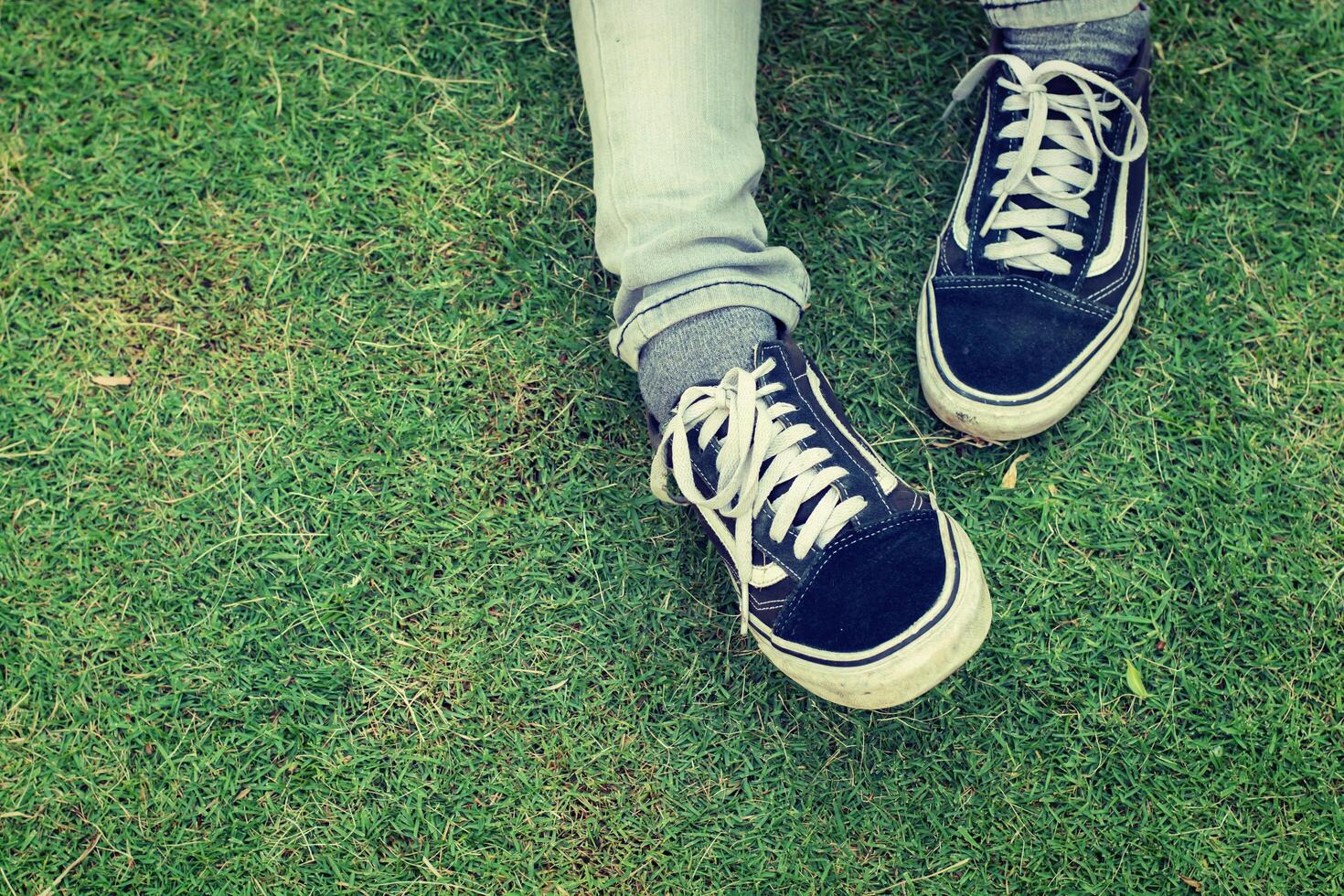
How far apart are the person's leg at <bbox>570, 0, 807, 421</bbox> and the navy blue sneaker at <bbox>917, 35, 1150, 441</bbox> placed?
1.19 ft

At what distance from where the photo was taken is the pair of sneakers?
1.44 metres

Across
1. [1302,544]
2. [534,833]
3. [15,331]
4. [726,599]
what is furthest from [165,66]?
[1302,544]

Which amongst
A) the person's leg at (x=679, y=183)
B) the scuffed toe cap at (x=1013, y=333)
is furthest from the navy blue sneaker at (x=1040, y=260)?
the person's leg at (x=679, y=183)

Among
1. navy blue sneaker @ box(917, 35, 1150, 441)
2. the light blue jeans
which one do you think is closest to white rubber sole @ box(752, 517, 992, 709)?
navy blue sneaker @ box(917, 35, 1150, 441)

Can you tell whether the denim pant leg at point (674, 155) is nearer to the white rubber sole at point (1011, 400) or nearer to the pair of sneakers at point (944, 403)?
the pair of sneakers at point (944, 403)

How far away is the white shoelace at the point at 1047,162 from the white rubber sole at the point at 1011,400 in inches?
6.4

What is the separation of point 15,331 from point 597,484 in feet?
4.02

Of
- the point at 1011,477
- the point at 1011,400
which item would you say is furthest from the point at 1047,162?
the point at 1011,477

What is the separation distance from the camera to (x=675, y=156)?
1366 millimetres

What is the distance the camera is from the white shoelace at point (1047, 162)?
5.16 feet

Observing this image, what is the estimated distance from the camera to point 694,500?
4.80 ft

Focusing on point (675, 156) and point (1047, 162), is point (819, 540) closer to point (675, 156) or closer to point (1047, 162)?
point (675, 156)

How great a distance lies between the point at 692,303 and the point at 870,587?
1.78 feet

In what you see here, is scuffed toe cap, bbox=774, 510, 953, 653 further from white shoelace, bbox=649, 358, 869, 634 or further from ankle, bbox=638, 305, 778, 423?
ankle, bbox=638, 305, 778, 423
